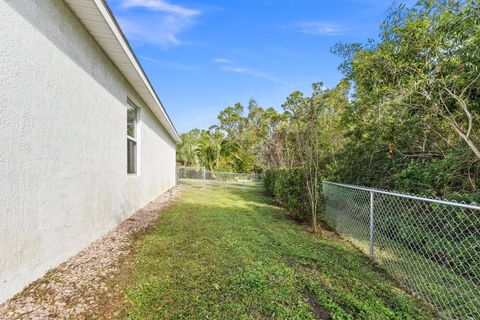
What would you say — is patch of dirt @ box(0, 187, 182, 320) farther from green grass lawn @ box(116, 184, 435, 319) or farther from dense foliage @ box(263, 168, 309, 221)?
dense foliage @ box(263, 168, 309, 221)

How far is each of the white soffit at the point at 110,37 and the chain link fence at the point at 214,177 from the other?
11.8m

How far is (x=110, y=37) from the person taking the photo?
378 cm

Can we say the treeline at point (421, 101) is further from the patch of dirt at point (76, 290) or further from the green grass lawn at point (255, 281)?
the patch of dirt at point (76, 290)

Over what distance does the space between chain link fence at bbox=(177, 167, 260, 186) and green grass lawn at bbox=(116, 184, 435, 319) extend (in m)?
13.1

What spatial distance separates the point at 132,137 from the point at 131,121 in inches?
18.5

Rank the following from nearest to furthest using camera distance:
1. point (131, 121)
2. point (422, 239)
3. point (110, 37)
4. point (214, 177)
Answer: point (422, 239)
point (110, 37)
point (131, 121)
point (214, 177)

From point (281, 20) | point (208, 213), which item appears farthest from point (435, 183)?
point (281, 20)

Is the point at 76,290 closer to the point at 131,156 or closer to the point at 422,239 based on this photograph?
the point at 131,156

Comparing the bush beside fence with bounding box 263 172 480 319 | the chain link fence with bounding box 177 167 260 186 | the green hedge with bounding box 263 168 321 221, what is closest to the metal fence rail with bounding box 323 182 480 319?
the bush beside fence with bounding box 263 172 480 319

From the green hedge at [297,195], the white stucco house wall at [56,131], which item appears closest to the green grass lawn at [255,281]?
the white stucco house wall at [56,131]

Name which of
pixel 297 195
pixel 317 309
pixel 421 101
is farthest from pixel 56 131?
pixel 421 101

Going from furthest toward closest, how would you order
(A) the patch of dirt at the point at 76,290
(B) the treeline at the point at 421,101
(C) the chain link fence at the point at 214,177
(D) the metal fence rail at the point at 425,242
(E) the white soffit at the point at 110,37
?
1. (C) the chain link fence at the point at 214,177
2. (B) the treeline at the point at 421,101
3. (E) the white soffit at the point at 110,37
4. (D) the metal fence rail at the point at 425,242
5. (A) the patch of dirt at the point at 76,290

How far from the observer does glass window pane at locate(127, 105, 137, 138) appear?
20.5ft

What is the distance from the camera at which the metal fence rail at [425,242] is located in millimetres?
2566
